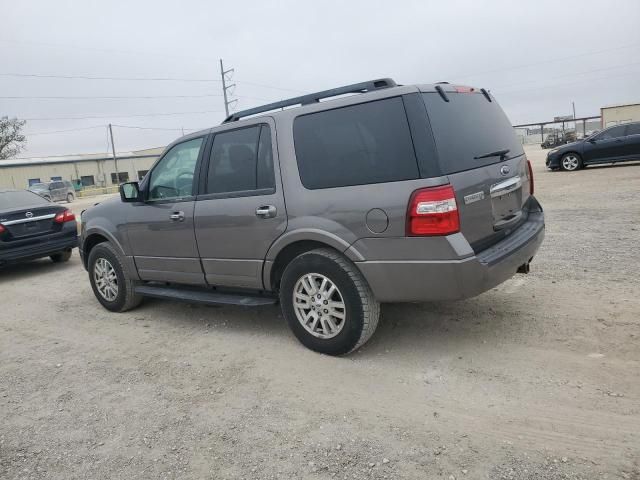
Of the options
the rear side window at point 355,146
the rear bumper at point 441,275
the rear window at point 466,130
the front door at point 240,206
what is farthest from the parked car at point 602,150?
the front door at point 240,206

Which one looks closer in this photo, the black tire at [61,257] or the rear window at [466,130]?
the rear window at [466,130]

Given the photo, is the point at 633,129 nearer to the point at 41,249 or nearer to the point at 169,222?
the point at 169,222

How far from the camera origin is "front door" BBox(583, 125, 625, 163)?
1557 cm

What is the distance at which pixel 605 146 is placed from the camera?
1591 cm

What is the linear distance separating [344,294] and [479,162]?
1335 mm

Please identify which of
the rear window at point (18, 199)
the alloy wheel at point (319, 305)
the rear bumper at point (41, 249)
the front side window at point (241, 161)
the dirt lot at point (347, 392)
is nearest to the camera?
the dirt lot at point (347, 392)

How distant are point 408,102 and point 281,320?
7.92ft

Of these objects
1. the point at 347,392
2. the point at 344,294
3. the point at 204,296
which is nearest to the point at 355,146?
the point at 344,294

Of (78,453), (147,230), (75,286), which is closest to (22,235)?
(75,286)

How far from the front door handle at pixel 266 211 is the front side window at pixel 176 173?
94cm

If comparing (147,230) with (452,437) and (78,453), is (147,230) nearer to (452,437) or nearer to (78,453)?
(78,453)

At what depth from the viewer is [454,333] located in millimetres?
4023

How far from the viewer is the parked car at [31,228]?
7605 millimetres

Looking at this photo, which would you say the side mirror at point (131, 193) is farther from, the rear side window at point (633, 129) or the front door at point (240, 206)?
the rear side window at point (633, 129)
